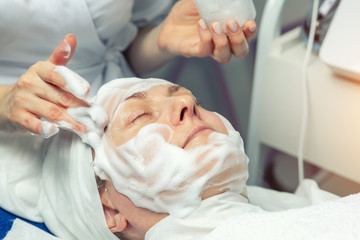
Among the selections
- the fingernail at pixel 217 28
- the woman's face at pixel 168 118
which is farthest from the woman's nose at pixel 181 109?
the fingernail at pixel 217 28

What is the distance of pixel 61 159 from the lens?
0.93 meters

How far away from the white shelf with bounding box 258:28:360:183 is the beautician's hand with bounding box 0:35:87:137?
1.90 ft

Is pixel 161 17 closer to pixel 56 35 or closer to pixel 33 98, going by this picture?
pixel 56 35

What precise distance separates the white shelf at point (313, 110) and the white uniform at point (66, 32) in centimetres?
41

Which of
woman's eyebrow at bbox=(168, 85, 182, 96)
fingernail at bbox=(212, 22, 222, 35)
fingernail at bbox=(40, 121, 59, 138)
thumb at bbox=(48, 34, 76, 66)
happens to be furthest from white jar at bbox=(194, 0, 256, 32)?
fingernail at bbox=(40, 121, 59, 138)

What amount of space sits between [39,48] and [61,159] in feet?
1.03

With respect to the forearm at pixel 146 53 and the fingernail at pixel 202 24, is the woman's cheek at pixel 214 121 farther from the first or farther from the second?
the forearm at pixel 146 53

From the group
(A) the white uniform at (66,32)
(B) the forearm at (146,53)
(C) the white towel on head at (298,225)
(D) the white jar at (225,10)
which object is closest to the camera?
(C) the white towel on head at (298,225)

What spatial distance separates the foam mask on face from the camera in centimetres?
80

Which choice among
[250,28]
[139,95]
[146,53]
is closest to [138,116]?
[139,95]

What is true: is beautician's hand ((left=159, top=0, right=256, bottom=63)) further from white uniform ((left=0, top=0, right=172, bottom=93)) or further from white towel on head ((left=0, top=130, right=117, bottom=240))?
white towel on head ((left=0, top=130, right=117, bottom=240))

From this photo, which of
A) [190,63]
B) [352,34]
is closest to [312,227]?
[352,34]

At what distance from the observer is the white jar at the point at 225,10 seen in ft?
2.81

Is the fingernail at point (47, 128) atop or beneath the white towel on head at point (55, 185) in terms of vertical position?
atop
